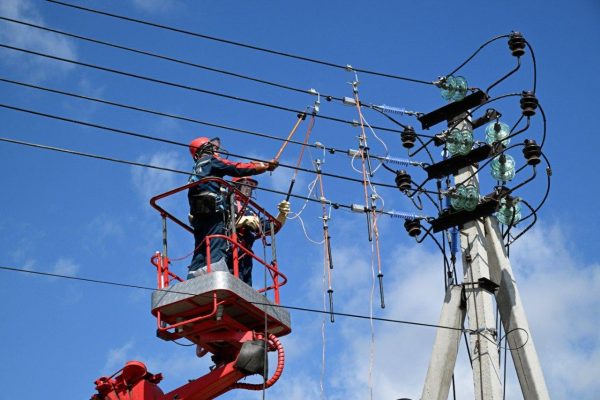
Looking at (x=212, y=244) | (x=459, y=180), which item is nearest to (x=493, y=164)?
(x=459, y=180)

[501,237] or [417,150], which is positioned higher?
[417,150]

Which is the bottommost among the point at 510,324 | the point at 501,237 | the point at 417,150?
the point at 510,324

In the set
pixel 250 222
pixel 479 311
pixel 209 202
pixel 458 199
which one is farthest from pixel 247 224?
pixel 479 311

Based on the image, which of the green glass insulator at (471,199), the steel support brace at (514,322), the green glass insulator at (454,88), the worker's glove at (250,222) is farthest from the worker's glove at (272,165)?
the steel support brace at (514,322)

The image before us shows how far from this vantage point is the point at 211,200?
15320 millimetres

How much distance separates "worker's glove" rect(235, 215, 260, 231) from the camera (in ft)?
52.4

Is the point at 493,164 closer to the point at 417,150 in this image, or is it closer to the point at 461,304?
the point at 417,150

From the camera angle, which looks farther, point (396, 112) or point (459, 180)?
point (396, 112)

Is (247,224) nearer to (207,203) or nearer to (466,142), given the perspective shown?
(207,203)

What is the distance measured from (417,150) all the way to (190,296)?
360 centimetres

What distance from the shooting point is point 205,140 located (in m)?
16.1

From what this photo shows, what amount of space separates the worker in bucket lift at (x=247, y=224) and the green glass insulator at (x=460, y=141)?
2422mm

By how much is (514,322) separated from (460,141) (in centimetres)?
246

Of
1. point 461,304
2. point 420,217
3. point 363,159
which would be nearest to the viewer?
point 461,304
